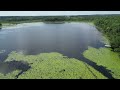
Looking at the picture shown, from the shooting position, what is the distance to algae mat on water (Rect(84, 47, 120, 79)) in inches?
234

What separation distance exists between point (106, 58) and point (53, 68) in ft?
7.11

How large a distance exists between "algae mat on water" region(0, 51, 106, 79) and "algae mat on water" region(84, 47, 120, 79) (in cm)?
57

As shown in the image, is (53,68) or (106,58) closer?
(53,68)

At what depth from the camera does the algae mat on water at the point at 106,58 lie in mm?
5939

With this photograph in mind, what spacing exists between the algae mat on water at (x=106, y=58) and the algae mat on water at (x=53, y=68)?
1.88 ft

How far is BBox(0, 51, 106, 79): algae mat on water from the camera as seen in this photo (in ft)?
17.4

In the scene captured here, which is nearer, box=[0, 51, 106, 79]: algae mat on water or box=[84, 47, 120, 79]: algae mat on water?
box=[0, 51, 106, 79]: algae mat on water

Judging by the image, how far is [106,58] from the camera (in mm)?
7082

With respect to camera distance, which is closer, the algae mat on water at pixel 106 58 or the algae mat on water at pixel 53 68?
the algae mat on water at pixel 53 68
